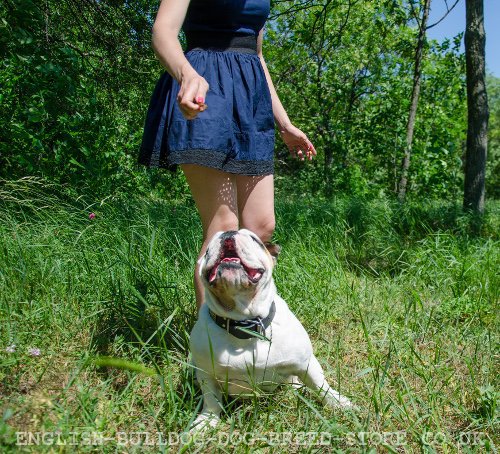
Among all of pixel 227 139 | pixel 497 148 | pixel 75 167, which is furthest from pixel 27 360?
pixel 497 148

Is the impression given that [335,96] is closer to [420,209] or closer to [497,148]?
[420,209]

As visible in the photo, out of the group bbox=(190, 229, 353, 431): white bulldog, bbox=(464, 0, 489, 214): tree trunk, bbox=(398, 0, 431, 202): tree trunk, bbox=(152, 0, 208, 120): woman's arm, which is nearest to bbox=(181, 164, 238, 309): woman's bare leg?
bbox=(190, 229, 353, 431): white bulldog

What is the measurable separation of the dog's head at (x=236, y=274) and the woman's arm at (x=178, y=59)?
545 millimetres

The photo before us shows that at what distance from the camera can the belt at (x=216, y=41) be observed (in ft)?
6.86

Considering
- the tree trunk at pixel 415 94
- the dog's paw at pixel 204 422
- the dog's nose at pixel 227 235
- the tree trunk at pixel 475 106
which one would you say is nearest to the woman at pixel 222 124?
the dog's nose at pixel 227 235

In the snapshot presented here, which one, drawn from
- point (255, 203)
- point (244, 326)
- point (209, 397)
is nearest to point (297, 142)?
point (255, 203)

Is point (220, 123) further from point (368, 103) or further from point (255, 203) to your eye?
point (368, 103)

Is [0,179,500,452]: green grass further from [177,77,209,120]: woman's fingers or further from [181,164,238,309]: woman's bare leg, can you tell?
[177,77,209,120]: woman's fingers

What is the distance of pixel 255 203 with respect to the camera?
2.25 meters

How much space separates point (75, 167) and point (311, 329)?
273 cm

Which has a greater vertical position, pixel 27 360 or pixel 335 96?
pixel 335 96

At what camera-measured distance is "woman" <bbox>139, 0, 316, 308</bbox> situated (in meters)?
1.97

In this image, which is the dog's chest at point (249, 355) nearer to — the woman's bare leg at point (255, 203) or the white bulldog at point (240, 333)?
the white bulldog at point (240, 333)

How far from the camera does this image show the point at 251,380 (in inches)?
73.7
